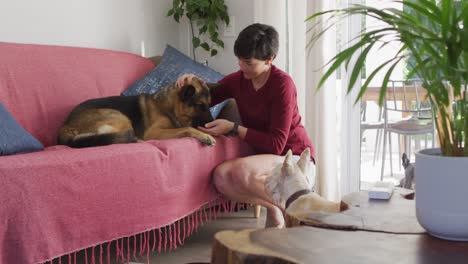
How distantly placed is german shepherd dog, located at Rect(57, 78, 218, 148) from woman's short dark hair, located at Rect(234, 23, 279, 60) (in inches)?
14.8

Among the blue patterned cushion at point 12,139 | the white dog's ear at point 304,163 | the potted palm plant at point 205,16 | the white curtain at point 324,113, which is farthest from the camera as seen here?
the potted palm plant at point 205,16

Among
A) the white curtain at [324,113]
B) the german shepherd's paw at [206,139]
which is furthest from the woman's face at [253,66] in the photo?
the white curtain at [324,113]

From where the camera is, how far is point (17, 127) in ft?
7.22

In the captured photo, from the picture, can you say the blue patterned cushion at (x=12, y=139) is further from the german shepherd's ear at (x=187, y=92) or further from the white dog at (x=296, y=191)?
the white dog at (x=296, y=191)

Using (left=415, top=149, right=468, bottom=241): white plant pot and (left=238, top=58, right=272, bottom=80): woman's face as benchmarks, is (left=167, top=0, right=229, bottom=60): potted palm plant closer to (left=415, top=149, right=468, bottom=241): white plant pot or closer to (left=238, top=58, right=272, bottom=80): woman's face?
(left=238, top=58, right=272, bottom=80): woman's face

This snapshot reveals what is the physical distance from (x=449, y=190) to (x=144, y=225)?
1.29 meters

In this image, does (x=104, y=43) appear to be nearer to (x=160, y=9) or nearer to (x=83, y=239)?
(x=160, y=9)

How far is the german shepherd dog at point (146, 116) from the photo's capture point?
2.45 meters

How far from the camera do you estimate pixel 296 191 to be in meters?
1.55

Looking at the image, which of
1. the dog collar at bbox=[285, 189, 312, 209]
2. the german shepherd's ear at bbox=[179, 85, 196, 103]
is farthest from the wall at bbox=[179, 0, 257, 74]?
the dog collar at bbox=[285, 189, 312, 209]

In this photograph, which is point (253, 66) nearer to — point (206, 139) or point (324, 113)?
point (206, 139)

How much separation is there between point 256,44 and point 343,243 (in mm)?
1400

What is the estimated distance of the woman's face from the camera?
2432mm

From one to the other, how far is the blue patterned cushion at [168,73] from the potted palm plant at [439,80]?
2.02m
